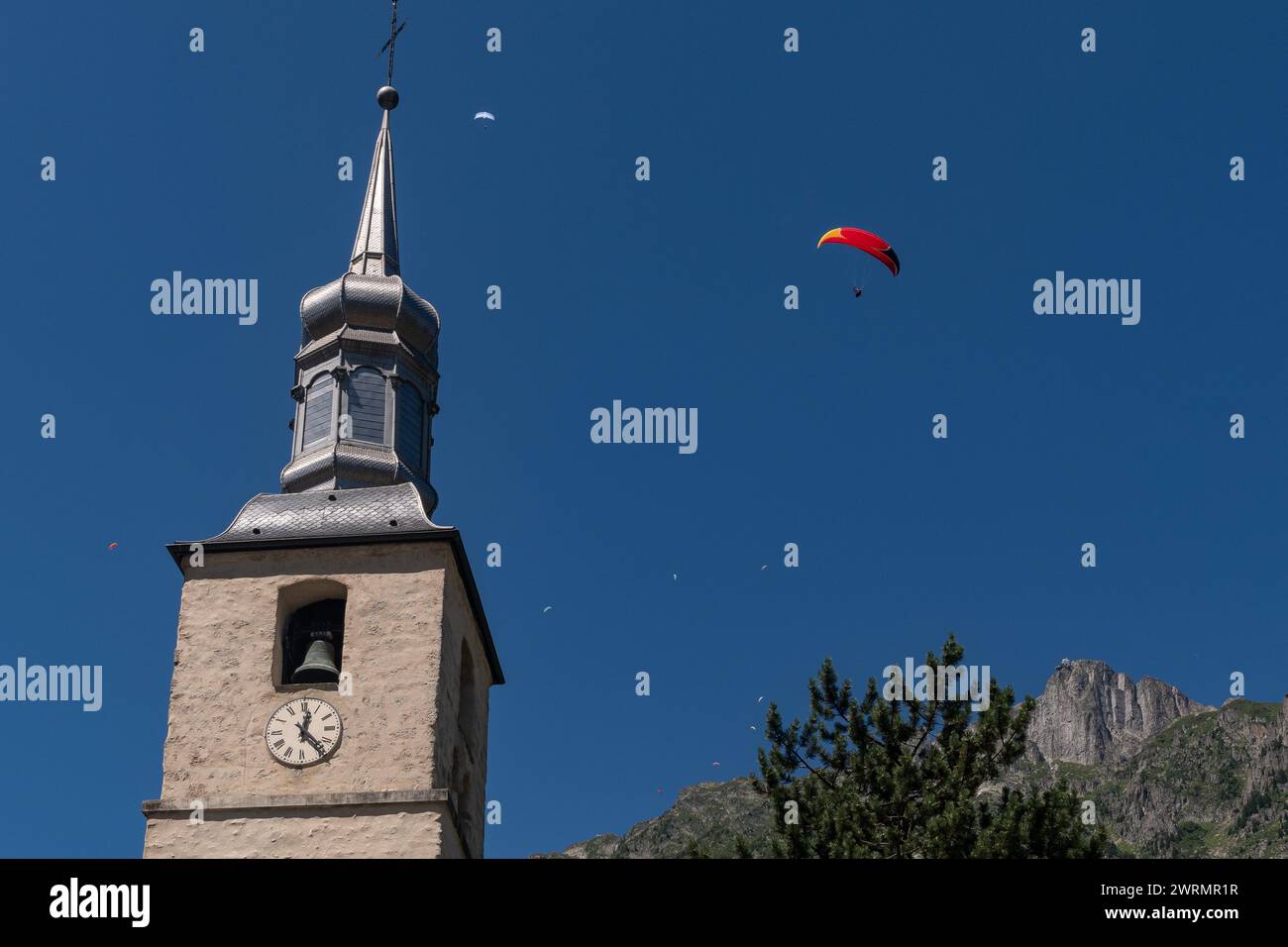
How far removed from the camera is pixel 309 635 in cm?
3131

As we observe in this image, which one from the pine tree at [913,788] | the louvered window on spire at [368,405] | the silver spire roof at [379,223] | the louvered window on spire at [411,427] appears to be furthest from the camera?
the silver spire roof at [379,223]

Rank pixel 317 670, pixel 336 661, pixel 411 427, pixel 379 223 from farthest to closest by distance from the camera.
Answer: pixel 379 223 → pixel 411 427 → pixel 336 661 → pixel 317 670

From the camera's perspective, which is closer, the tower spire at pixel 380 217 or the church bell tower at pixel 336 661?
the church bell tower at pixel 336 661

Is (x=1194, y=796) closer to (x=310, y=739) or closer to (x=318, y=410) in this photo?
(x=318, y=410)

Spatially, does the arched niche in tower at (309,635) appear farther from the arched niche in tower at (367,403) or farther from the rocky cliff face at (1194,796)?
the rocky cliff face at (1194,796)

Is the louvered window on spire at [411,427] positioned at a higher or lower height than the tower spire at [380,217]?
lower

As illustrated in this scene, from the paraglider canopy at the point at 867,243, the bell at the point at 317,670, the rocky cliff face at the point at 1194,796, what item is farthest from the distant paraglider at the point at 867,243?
the rocky cliff face at the point at 1194,796

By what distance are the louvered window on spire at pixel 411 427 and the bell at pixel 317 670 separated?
192 inches

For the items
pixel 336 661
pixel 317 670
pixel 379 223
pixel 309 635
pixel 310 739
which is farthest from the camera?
pixel 379 223

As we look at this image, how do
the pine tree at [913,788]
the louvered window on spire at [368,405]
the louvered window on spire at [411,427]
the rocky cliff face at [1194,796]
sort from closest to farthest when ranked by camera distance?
the pine tree at [913,788] < the louvered window on spire at [368,405] < the louvered window on spire at [411,427] < the rocky cliff face at [1194,796]

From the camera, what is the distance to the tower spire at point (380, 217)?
125 feet

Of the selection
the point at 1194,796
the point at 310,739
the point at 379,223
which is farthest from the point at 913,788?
the point at 1194,796

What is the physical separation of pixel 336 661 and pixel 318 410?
5.89 meters
